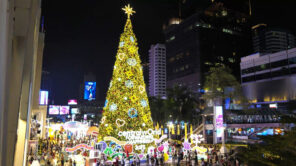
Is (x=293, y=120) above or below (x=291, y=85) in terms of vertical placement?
below

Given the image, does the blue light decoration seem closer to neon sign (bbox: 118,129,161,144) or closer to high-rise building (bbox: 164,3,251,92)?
neon sign (bbox: 118,129,161,144)

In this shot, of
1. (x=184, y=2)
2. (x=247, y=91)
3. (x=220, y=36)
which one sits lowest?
(x=247, y=91)

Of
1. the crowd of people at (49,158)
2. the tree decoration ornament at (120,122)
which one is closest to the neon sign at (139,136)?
the tree decoration ornament at (120,122)

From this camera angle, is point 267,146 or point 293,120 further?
point 267,146

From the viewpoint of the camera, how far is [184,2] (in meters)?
121

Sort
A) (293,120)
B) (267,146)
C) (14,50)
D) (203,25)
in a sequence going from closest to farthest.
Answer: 1. (293,120)
2. (267,146)
3. (14,50)
4. (203,25)

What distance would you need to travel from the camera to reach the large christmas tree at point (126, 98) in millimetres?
18766

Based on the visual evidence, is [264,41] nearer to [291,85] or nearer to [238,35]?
[238,35]

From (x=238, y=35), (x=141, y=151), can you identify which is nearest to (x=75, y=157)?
(x=141, y=151)

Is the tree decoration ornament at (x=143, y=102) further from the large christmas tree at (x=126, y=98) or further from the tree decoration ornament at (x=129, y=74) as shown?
the tree decoration ornament at (x=129, y=74)

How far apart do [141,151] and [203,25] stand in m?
80.5

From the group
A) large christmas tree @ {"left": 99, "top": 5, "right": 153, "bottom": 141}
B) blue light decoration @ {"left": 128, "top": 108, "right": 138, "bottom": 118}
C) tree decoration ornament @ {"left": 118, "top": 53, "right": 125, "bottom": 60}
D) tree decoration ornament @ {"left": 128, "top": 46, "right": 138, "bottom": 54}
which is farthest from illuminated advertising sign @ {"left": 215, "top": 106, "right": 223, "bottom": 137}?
tree decoration ornament @ {"left": 118, "top": 53, "right": 125, "bottom": 60}

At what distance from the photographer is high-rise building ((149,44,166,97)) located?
146625mm

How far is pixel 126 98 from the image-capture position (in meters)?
19.0
